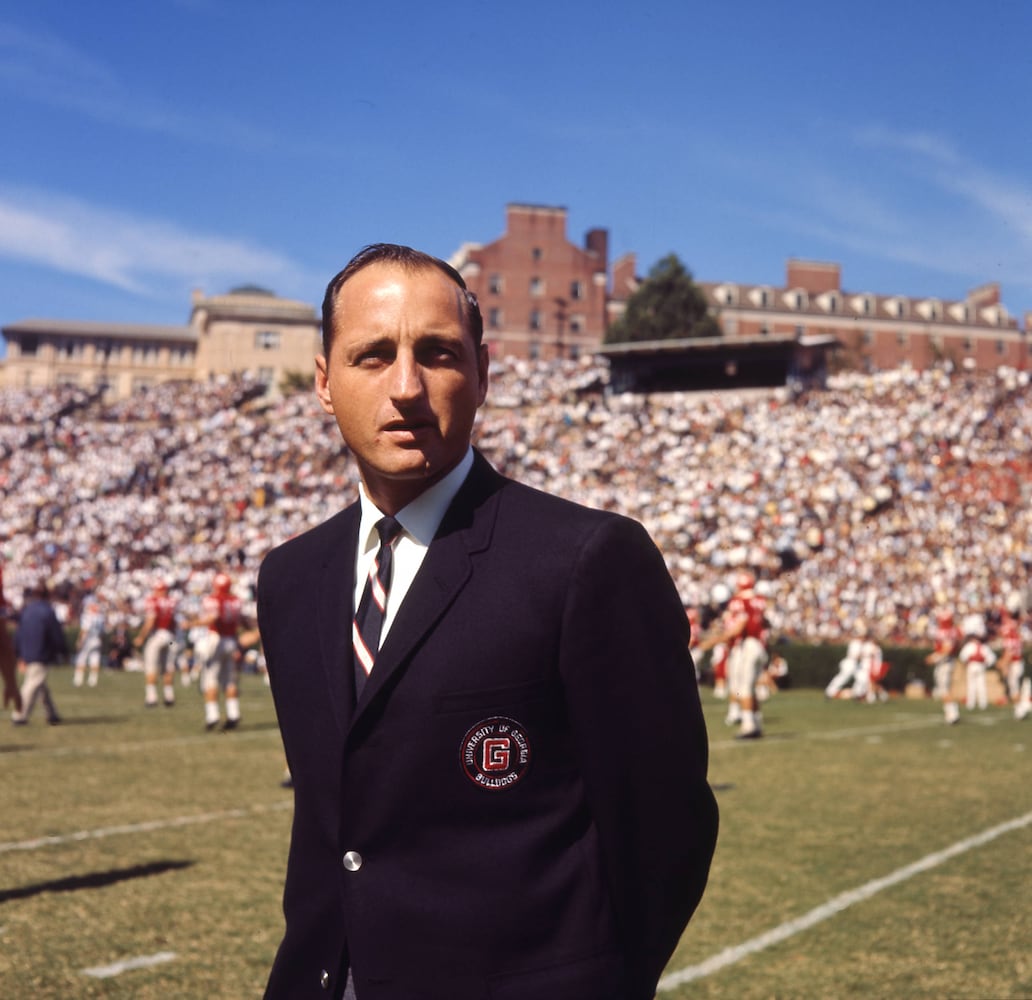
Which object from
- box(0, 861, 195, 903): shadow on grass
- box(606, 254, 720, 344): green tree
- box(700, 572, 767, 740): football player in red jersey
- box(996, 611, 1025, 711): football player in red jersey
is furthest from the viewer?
box(606, 254, 720, 344): green tree

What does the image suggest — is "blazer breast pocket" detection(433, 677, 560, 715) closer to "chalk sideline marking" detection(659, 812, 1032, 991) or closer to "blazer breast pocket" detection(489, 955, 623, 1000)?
"blazer breast pocket" detection(489, 955, 623, 1000)

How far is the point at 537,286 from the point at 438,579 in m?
81.3

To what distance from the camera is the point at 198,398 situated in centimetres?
5322

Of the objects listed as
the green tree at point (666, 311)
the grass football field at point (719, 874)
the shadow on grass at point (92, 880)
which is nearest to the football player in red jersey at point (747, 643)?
the grass football field at point (719, 874)

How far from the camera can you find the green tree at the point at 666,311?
232 feet

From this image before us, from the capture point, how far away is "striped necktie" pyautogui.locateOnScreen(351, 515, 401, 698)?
7.49 ft

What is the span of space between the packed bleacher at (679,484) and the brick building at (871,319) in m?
42.7

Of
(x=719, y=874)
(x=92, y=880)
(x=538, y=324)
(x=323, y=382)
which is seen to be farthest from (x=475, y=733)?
(x=538, y=324)

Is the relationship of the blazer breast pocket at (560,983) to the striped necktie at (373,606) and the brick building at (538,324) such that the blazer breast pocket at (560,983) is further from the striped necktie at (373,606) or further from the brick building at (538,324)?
the brick building at (538,324)

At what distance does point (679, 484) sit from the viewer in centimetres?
3728

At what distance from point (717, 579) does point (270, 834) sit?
23.8 metres

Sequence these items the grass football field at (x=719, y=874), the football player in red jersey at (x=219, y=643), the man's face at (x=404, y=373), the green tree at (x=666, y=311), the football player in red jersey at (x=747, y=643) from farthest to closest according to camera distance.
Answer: the green tree at (x=666, y=311)
the football player in red jersey at (x=747, y=643)
the football player in red jersey at (x=219, y=643)
the grass football field at (x=719, y=874)
the man's face at (x=404, y=373)

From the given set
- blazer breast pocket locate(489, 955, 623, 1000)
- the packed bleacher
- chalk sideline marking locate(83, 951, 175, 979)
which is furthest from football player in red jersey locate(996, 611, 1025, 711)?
blazer breast pocket locate(489, 955, 623, 1000)

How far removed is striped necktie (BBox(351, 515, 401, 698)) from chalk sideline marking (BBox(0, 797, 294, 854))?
7.81 meters
